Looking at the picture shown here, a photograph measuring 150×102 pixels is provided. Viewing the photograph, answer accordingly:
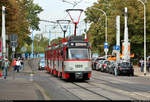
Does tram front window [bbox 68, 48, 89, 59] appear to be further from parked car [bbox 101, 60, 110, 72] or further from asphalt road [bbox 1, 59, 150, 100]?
parked car [bbox 101, 60, 110, 72]

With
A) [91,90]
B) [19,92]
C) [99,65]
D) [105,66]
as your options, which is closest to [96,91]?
[91,90]

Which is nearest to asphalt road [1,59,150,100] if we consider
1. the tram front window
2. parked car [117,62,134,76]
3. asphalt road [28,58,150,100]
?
asphalt road [28,58,150,100]

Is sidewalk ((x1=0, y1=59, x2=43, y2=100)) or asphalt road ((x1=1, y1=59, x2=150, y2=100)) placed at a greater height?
sidewalk ((x1=0, y1=59, x2=43, y2=100))

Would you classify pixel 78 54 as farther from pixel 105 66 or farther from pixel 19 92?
pixel 105 66

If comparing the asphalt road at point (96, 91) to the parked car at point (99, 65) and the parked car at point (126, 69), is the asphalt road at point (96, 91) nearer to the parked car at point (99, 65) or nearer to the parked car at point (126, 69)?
the parked car at point (126, 69)

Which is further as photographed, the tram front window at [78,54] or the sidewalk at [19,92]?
the tram front window at [78,54]

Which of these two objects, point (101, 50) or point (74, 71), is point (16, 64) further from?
point (101, 50)

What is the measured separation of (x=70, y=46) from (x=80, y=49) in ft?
2.46

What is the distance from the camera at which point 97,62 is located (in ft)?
188

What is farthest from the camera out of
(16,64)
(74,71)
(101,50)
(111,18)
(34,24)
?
(34,24)

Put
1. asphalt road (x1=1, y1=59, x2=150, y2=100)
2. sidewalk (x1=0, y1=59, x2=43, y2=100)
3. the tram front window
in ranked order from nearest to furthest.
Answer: sidewalk (x1=0, y1=59, x2=43, y2=100) < asphalt road (x1=1, y1=59, x2=150, y2=100) < the tram front window

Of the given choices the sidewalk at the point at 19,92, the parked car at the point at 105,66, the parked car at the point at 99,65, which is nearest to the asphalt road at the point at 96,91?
the sidewalk at the point at 19,92

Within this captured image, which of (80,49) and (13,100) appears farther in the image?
(80,49)

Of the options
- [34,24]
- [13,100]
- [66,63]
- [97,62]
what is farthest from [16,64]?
[34,24]
